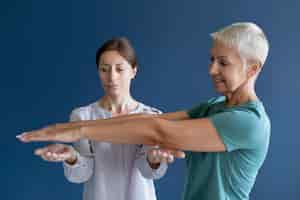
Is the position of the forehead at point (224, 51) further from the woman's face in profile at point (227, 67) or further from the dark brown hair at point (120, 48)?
the dark brown hair at point (120, 48)

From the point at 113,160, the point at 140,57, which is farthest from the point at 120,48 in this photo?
the point at 140,57

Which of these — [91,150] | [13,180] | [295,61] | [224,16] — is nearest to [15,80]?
[13,180]

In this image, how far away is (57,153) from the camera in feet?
4.45

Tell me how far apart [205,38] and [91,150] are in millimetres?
1051

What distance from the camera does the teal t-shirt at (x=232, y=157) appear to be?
112 centimetres

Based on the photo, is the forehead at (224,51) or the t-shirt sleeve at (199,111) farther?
the t-shirt sleeve at (199,111)

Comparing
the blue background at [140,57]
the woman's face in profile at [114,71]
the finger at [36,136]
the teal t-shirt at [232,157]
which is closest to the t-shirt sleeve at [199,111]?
the teal t-shirt at [232,157]

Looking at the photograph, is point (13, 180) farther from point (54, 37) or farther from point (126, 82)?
point (126, 82)

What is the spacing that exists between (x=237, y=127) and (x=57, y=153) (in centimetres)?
57

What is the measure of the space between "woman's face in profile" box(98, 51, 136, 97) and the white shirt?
0.15 metres

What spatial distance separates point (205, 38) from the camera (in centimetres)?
237

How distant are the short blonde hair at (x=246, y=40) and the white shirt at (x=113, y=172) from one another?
58cm

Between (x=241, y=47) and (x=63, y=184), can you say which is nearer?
(x=241, y=47)

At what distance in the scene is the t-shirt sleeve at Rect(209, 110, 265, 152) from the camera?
111 cm
